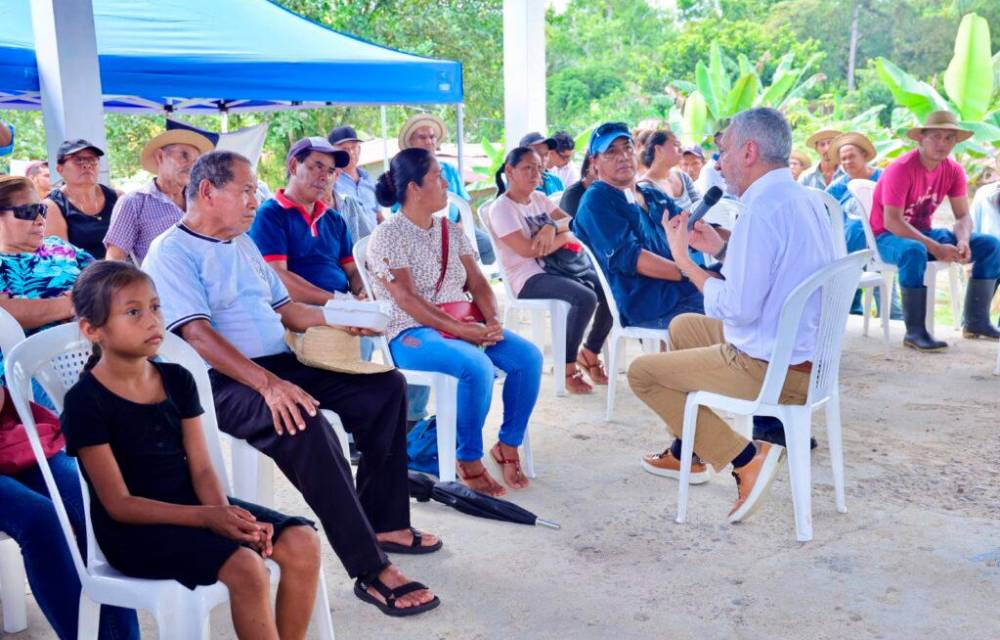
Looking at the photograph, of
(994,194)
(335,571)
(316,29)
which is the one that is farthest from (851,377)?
(316,29)

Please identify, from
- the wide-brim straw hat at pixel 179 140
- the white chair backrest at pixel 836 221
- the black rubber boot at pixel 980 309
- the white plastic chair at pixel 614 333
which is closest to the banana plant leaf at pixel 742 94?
the black rubber boot at pixel 980 309

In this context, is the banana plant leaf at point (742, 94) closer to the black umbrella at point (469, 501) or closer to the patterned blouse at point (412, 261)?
the patterned blouse at point (412, 261)

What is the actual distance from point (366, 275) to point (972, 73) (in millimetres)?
9166

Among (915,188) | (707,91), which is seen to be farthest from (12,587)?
(707,91)

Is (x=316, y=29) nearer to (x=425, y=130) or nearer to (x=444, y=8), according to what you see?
(x=425, y=130)

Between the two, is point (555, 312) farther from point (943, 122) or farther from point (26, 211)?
point (943, 122)

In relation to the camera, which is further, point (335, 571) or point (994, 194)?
point (994, 194)

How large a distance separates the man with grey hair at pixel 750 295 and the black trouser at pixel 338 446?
0.91 metres

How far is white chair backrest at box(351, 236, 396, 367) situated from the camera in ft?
11.6

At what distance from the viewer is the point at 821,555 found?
2963mm

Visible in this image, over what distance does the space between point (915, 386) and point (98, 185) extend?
13.3ft

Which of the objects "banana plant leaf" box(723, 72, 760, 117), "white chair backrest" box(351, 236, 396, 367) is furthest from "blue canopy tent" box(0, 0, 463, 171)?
"banana plant leaf" box(723, 72, 760, 117)

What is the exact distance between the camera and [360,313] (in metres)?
2.85

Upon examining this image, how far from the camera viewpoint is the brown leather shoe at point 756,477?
312cm
